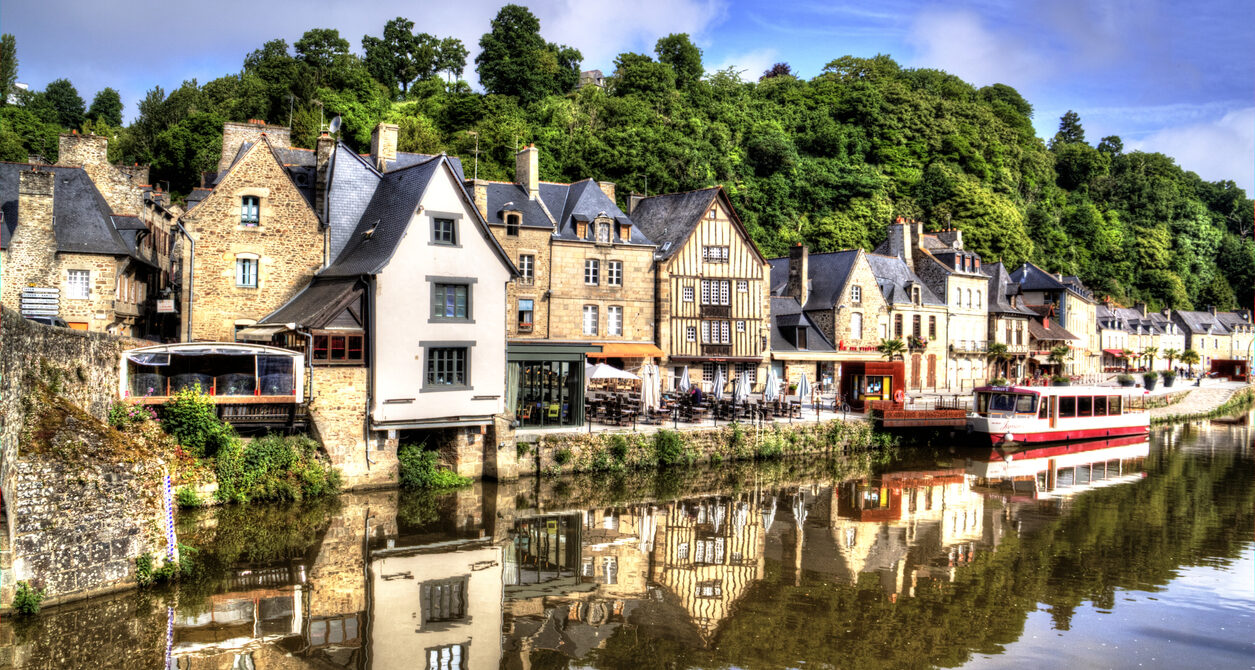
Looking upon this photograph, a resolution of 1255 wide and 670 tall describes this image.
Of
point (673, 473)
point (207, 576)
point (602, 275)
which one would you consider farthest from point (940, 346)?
point (207, 576)

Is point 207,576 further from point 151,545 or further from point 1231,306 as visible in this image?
point 1231,306

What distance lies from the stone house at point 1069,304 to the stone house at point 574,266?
29852 mm

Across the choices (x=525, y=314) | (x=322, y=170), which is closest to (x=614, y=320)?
(x=525, y=314)

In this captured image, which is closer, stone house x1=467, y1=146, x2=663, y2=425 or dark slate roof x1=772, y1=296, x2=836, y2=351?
stone house x1=467, y1=146, x2=663, y2=425

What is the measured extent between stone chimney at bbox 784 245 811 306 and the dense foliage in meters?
8.64

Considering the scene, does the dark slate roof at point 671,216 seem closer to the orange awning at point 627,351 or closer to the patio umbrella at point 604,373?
the orange awning at point 627,351

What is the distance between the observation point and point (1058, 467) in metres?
27.5

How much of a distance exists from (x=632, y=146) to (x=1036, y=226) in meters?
37.4

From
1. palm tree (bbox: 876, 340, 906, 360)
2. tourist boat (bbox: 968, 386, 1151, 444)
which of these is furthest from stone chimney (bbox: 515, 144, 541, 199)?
tourist boat (bbox: 968, 386, 1151, 444)

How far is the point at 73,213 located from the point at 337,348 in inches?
457

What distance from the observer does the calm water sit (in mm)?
11164

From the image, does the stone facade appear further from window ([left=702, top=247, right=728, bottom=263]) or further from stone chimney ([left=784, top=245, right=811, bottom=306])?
stone chimney ([left=784, top=245, right=811, bottom=306])

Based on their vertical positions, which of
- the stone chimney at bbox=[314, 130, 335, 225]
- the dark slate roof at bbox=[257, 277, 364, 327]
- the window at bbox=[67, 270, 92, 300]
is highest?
the stone chimney at bbox=[314, 130, 335, 225]

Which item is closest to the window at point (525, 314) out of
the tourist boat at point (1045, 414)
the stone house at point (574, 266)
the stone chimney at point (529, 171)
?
the stone house at point (574, 266)
